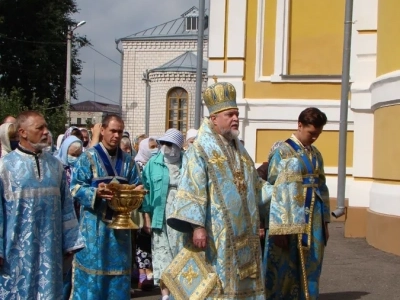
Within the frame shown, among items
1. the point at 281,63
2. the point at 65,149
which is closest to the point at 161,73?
the point at 281,63

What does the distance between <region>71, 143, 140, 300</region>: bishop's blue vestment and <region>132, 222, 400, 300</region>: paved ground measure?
6.41ft

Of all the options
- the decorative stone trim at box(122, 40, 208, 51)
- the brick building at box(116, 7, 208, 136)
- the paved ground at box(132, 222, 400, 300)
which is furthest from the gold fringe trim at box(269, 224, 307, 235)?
the decorative stone trim at box(122, 40, 208, 51)

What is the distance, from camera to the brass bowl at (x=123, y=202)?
723 cm

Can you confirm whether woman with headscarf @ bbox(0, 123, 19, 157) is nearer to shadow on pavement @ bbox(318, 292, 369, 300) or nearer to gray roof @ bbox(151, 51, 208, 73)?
shadow on pavement @ bbox(318, 292, 369, 300)

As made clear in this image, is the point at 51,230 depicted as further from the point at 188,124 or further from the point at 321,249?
the point at 188,124

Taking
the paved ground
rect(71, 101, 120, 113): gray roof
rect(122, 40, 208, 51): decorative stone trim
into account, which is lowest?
the paved ground

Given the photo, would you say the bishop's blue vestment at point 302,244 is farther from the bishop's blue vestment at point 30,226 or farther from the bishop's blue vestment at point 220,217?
the bishop's blue vestment at point 30,226

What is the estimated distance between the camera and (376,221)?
39.9 ft

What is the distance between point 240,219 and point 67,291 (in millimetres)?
2973

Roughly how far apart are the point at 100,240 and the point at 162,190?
138cm

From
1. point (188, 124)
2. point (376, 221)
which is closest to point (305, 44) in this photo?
point (376, 221)

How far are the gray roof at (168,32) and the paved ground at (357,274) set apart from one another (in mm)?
41150

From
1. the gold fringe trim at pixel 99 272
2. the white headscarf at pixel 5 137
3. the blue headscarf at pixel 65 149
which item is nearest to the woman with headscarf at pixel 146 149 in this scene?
the blue headscarf at pixel 65 149

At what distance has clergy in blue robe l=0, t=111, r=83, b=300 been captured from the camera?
6010 millimetres
